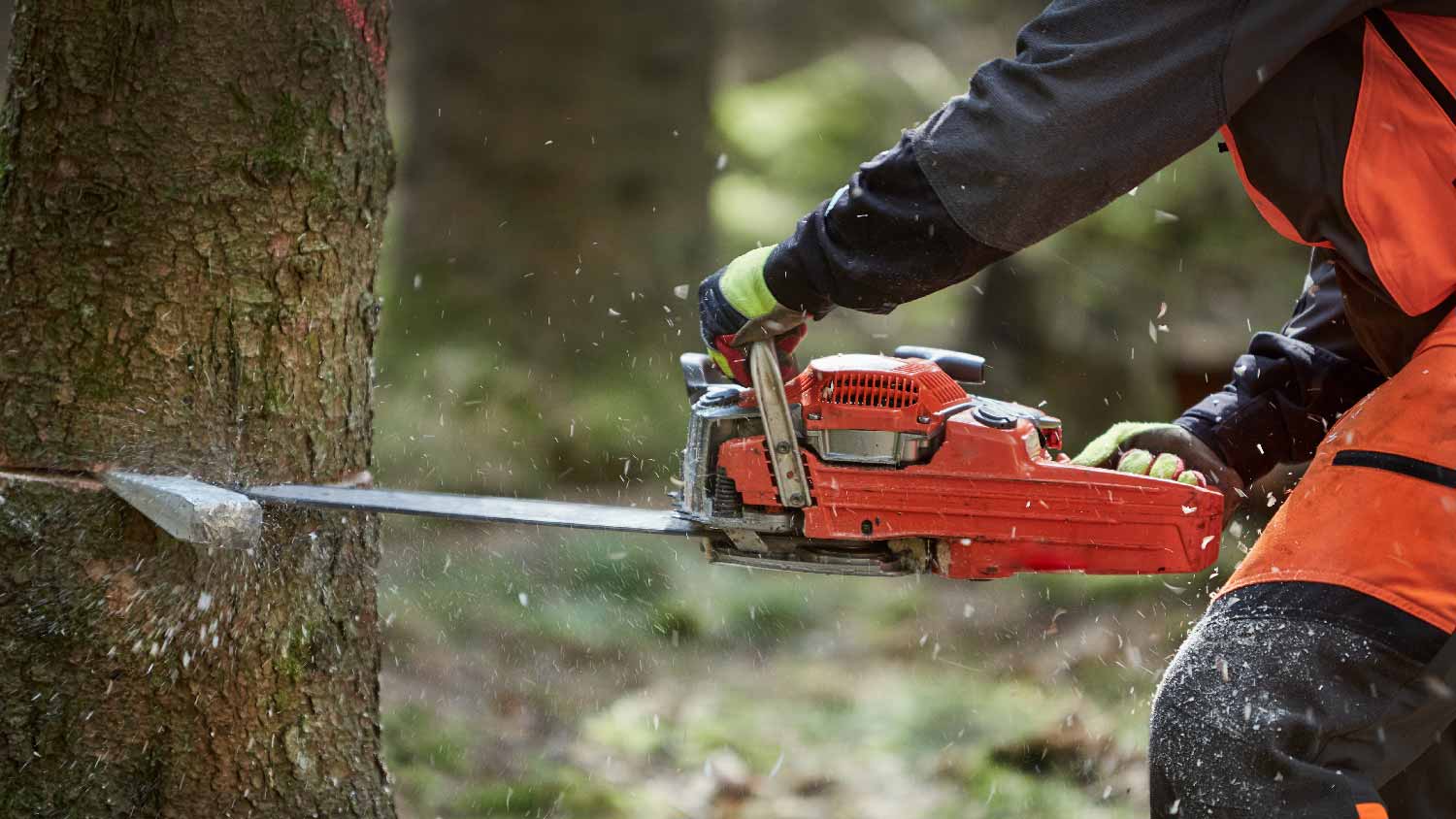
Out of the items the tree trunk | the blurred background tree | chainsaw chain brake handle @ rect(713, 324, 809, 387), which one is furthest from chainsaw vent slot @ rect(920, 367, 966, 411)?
the blurred background tree

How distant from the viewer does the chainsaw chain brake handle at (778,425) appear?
216 cm

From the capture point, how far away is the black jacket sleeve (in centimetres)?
227

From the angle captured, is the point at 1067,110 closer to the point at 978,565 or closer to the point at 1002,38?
the point at 978,565

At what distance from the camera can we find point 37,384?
2.30m

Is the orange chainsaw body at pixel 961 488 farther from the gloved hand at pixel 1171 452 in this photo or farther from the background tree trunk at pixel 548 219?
the background tree trunk at pixel 548 219

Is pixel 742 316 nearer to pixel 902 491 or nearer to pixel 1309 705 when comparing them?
pixel 902 491

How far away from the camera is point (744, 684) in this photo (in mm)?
4285

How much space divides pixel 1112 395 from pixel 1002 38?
294 cm

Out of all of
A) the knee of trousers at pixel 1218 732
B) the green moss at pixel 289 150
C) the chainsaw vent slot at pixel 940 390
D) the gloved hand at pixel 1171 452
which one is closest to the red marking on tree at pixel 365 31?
the green moss at pixel 289 150

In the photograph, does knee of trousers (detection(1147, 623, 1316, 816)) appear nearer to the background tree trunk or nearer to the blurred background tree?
the blurred background tree

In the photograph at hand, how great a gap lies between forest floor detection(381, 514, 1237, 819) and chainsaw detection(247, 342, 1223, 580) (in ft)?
4.34

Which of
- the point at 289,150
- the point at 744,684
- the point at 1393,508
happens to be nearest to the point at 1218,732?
the point at 1393,508

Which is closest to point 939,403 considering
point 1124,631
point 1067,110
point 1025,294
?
point 1067,110

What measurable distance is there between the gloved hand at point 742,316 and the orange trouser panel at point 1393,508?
83cm
